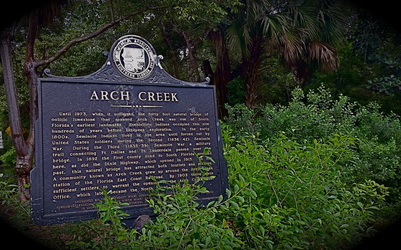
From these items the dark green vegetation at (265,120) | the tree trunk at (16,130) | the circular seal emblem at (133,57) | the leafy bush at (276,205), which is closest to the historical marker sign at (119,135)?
the circular seal emblem at (133,57)

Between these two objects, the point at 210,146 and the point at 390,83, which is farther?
→ the point at 390,83

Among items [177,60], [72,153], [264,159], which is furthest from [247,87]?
[72,153]

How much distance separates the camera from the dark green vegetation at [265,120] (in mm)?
3867

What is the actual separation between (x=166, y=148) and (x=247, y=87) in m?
7.39

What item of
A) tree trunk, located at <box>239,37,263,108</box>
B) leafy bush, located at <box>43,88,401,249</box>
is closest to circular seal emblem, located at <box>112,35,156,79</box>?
leafy bush, located at <box>43,88,401,249</box>

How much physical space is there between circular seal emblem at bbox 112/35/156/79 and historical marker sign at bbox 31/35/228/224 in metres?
0.01

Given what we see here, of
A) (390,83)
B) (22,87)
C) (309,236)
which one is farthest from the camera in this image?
→ (22,87)

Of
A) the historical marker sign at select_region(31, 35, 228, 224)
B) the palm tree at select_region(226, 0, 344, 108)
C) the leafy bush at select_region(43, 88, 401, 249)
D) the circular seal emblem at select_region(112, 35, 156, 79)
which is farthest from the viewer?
the palm tree at select_region(226, 0, 344, 108)

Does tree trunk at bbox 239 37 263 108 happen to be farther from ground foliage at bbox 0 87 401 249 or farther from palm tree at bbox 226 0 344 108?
ground foliage at bbox 0 87 401 249

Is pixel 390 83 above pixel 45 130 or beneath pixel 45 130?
above

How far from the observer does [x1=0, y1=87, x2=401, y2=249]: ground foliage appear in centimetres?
363

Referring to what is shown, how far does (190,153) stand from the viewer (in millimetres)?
5012

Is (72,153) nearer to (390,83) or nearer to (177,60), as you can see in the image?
(390,83)

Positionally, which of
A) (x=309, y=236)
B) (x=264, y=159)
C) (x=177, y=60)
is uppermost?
(x=177, y=60)
